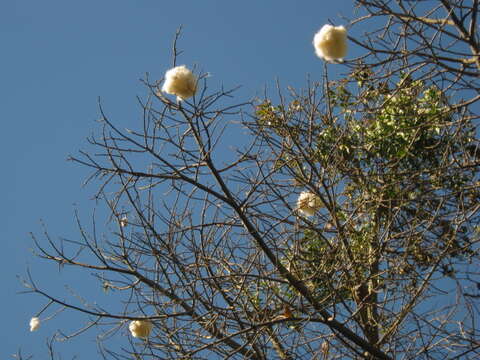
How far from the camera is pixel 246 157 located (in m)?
3.37

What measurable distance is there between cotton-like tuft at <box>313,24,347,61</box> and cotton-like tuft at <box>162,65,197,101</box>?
2.12 ft

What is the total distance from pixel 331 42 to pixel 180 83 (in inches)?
30.4

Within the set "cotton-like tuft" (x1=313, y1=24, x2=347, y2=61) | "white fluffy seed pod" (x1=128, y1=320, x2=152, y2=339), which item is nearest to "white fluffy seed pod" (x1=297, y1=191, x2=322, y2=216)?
"cotton-like tuft" (x1=313, y1=24, x2=347, y2=61)

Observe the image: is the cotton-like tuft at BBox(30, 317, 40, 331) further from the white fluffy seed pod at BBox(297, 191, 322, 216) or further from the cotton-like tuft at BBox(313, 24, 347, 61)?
the cotton-like tuft at BBox(313, 24, 347, 61)

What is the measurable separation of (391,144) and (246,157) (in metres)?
2.38

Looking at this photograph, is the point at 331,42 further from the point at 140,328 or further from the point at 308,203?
the point at 140,328

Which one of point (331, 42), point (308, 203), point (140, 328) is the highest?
point (331, 42)

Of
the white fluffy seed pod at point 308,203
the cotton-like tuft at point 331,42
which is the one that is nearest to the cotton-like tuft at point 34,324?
the white fluffy seed pod at point 308,203

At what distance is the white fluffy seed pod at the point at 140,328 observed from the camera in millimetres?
3725

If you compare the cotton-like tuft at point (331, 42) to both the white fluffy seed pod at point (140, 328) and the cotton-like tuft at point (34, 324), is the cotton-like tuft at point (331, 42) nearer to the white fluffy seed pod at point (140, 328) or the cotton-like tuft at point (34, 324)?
the white fluffy seed pod at point (140, 328)

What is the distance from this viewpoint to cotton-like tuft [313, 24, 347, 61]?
3150mm

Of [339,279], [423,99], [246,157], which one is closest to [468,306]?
[339,279]

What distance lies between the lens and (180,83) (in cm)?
306

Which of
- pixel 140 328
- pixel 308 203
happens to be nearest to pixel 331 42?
pixel 308 203
